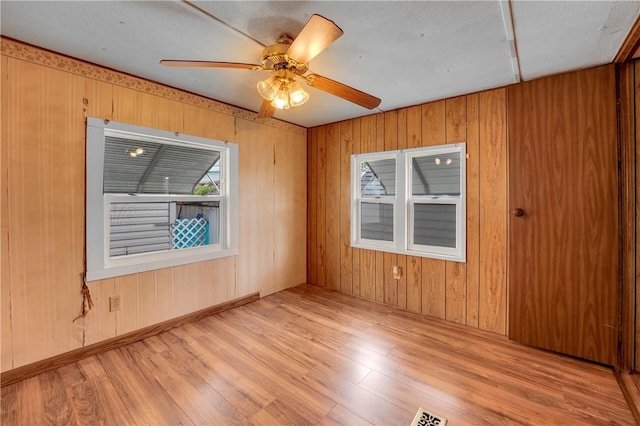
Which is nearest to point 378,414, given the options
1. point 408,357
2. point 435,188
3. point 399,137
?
point 408,357

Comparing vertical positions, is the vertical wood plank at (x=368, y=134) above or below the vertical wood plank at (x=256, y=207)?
above

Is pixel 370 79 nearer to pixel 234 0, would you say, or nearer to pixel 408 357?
pixel 234 0

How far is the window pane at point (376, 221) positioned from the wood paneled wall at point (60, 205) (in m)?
1.97

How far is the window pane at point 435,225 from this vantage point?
9.84 ft

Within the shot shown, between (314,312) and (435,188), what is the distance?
1.92m

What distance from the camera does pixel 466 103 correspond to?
278cm

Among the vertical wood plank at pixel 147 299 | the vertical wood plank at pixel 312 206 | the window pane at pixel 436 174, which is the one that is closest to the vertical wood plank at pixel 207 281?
the vertical wood plank at pixel 147 299

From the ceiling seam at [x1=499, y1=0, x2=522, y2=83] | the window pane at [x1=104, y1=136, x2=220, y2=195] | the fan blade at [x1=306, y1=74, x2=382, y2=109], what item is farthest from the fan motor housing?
the window pane at [x1=104, y1=136, x2=220, y2=195]

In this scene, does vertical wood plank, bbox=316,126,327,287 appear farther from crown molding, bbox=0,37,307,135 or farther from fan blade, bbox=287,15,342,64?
fan blade, bbox=287,15,342,64

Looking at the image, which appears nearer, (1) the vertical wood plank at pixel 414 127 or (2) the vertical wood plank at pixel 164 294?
(2) the vertical wood plank at pixel 164 294

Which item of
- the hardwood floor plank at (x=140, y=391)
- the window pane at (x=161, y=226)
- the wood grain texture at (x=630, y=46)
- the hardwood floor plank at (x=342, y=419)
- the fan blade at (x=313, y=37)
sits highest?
the wood grain texture at (x=630, y=46)

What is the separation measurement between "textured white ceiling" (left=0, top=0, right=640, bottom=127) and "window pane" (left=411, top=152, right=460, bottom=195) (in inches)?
31.1

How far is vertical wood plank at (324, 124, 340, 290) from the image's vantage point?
3.83m

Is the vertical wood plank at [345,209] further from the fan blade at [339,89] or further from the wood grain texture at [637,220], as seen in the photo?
the wood grain texture at [637,220]
